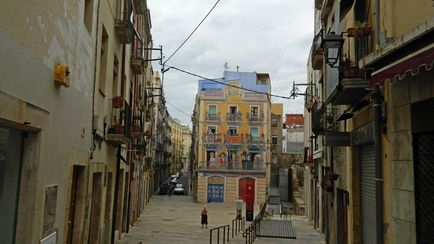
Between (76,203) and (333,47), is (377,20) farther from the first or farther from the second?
(76,203)

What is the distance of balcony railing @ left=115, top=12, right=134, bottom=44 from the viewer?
1306cm

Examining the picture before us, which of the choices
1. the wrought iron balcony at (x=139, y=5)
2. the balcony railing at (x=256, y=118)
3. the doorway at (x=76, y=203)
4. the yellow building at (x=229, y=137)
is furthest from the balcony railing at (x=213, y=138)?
the doorway at (x=76, y=203)

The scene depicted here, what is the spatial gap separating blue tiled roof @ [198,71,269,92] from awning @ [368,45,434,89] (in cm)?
4590

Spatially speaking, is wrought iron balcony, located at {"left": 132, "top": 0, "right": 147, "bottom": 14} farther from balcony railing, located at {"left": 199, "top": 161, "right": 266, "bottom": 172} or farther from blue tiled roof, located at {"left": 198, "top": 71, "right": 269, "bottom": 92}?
blue tiled roof, located at {"left": 198, "top": 71, "right": 269, "bottom": 92}

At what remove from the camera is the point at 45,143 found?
20.6 feet

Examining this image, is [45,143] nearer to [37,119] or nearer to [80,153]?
[37,119]

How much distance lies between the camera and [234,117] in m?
51.0

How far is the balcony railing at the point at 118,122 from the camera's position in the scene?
12.4 metres

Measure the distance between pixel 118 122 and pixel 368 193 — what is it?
7.59 metres

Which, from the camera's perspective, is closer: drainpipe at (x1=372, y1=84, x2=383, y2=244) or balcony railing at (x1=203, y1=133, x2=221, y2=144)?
drainpipe at (x1=372, y1=84, x2=383, y2=244)

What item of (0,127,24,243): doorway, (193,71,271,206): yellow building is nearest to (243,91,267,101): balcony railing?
(193,71,271,206): yellow building

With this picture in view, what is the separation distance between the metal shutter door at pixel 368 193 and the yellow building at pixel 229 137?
38.6 m

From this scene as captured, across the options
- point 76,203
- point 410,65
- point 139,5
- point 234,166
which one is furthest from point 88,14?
point 234,166

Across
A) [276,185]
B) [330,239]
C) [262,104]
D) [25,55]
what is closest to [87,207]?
[25,55]
